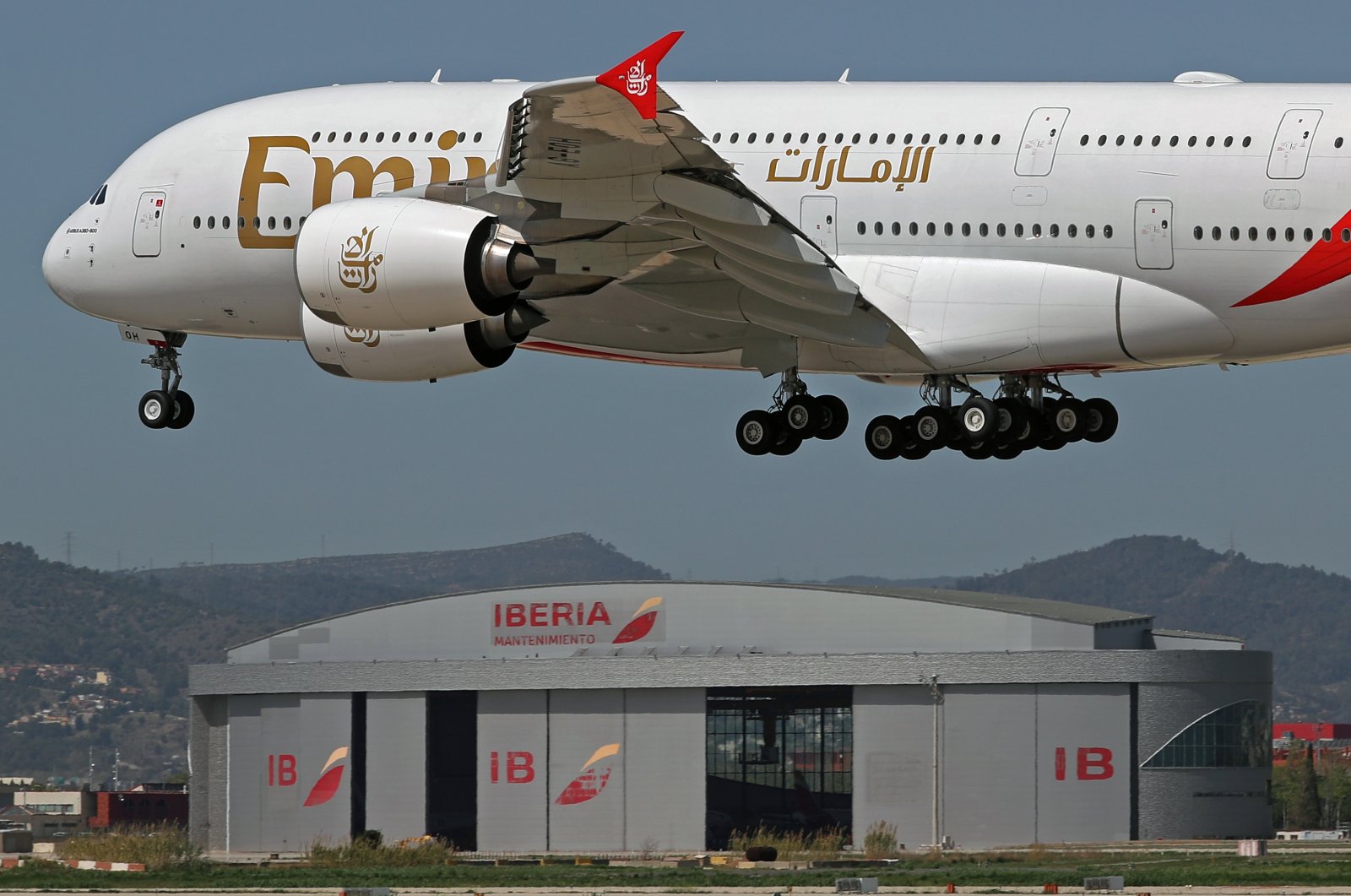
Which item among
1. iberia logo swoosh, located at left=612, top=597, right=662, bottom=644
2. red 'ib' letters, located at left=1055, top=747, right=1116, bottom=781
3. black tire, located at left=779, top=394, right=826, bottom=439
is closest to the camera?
black tire, located at left=779, top=394, right=826, bottom=439

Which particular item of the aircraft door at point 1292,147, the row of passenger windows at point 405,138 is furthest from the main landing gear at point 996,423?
the row of passenger windows at point 405,138

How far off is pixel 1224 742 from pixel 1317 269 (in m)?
47.2

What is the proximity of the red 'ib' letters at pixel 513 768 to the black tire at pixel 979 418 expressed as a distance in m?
44.3

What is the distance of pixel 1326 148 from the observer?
32562mm

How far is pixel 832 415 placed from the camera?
3662cm

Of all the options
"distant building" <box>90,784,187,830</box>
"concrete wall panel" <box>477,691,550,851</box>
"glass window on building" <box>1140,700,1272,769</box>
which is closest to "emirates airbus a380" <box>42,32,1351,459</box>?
"glass window on building" <box>1140,700,1272,769</box>

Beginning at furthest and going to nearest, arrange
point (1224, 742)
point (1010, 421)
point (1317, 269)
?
1. point (1224, 742)
2. point (1010, 421)
3. point (1317, 269)

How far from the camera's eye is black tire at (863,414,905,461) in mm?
36844

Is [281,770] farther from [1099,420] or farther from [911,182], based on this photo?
[911,182]

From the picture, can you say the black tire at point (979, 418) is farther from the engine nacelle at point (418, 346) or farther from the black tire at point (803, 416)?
the engine nacelle at point (418, 346)

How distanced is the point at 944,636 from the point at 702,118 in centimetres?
4585

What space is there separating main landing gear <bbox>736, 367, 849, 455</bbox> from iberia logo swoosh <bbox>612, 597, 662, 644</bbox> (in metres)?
46.7

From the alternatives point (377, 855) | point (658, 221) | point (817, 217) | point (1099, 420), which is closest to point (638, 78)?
point (658, 221)

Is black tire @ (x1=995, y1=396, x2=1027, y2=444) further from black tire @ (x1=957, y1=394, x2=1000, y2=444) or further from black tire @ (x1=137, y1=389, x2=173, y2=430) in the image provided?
black tire @ (x1=137, y1=389, x2=173, y2=430)
